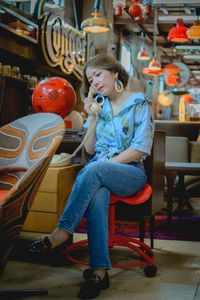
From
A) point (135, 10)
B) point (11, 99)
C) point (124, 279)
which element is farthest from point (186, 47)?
point (124, 279)

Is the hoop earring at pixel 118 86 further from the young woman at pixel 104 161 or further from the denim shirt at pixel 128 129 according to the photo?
the denim shirt at pixel 128 129

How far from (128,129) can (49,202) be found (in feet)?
2.23

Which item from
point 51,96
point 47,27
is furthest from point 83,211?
point 47,27

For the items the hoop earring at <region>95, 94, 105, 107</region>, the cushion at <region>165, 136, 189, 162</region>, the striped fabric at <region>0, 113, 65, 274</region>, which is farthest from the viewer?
the cushion at <region>165, 136, 189, 162</region>

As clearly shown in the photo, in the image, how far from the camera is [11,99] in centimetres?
311

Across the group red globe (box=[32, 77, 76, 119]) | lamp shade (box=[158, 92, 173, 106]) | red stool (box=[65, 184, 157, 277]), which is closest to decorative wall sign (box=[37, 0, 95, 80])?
red globe (box=[32, 77, 76, 119])

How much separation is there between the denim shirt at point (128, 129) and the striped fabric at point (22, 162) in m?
0.65

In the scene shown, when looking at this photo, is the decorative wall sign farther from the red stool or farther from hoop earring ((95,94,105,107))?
the red stool

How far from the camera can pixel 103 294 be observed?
2.00 meters

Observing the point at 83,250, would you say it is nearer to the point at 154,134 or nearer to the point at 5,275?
the point at 5,275

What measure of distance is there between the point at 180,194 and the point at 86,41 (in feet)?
21.8

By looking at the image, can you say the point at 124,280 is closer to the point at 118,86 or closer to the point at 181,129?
the point at 118,86

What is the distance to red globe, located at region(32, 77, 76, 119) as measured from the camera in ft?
8.86

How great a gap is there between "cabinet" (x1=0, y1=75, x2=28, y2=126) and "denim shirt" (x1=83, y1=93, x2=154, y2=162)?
944mm
